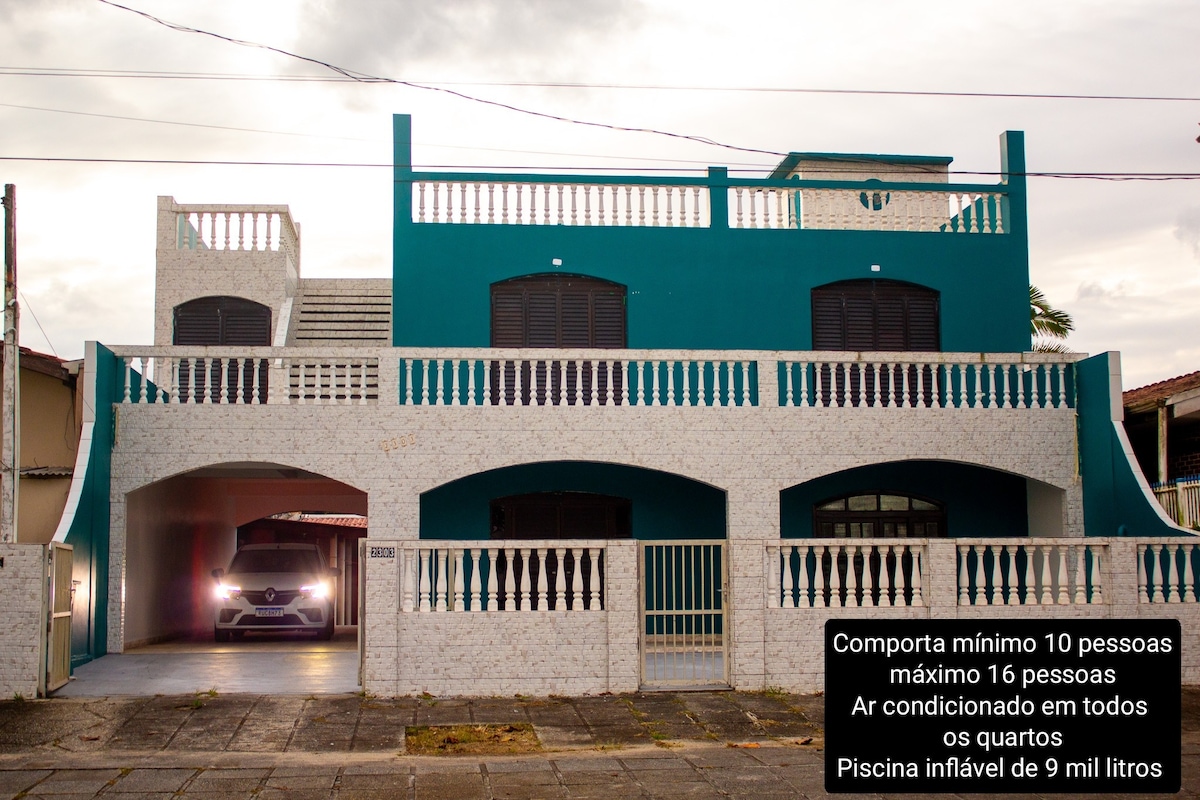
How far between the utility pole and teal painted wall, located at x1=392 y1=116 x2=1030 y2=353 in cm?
554

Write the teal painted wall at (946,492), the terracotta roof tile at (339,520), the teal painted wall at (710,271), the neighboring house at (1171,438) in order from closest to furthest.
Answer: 1. the neighboring house at (1171,438)
2. the teal painted wall at (946,492)
3. the teal painted wall at (710,271)
4. the terracotta roof tile at (339,520)

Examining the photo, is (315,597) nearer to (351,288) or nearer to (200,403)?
(200,403)

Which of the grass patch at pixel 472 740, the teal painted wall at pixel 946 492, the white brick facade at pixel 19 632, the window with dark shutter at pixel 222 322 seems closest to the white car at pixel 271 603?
the window with dark shutter at pixel 222 322

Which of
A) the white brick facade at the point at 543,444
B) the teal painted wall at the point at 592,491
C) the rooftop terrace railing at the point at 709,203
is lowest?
the teal painted wall at the point at 592,491

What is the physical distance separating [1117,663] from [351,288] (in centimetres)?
1868

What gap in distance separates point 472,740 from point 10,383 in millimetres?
6014

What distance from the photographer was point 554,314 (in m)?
17.8

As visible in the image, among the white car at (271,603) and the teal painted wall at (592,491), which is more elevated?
the teal painted wall at (592,491)

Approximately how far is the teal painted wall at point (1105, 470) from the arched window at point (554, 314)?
20.0 ft

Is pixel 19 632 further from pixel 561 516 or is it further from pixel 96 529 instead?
pixel 561 516

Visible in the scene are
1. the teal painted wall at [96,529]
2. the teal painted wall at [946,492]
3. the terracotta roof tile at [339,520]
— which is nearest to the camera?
the teal painted wall at [96,529]

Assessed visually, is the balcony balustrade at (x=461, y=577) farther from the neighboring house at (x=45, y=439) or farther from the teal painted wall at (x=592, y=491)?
the neighboring house at (x=45, y=439)

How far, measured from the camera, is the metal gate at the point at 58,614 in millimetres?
11891

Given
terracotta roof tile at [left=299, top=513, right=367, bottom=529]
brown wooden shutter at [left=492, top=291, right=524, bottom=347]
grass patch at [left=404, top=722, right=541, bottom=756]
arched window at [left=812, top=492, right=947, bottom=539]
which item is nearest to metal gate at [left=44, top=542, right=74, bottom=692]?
grass patch at [left=404, top=722, right=541, bottom=756]
